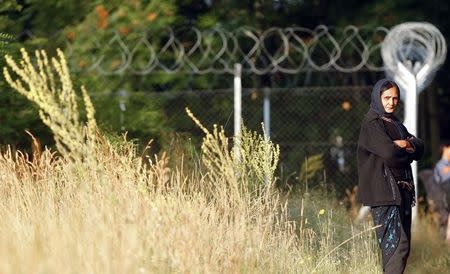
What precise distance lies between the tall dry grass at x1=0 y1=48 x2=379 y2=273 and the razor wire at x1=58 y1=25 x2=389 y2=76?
5537 millimetres

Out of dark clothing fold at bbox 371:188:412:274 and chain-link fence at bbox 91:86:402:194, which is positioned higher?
dark clothing fold at bbox 371:188:412:274

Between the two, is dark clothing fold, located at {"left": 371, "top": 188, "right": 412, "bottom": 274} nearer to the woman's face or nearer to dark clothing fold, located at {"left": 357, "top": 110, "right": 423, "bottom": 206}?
dark clothing fold, located at {"left": 357, "top": 110, "right": 423, "bottom": 206}

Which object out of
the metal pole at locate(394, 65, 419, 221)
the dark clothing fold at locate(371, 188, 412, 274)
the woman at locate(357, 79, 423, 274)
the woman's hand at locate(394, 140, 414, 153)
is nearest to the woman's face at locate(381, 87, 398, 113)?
the woman at locate(357, 79, 423, 274)

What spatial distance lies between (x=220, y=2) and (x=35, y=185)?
32.6 ft

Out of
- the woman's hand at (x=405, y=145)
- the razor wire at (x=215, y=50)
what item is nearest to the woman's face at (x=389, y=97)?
the woman's hand at (x=405, y=145)

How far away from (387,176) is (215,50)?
921 cm

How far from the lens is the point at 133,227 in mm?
7324

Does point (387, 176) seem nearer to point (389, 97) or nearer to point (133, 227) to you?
point (389, 97)

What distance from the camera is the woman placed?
893 cm

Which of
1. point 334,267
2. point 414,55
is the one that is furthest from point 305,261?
point 414,55

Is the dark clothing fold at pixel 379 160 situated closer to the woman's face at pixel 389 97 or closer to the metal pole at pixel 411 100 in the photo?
the woman's face at pixel 389 97

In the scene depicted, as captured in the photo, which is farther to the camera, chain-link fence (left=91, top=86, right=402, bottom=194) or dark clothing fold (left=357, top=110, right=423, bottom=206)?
chain-link fence (left=91, top=86, right=402, bottom=194)

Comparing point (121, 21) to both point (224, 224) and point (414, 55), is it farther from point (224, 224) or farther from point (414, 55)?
point (224, 224)

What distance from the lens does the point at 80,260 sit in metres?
7.23
